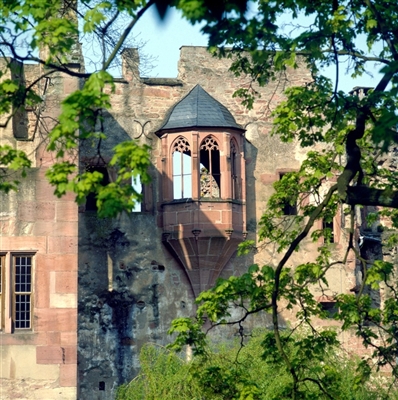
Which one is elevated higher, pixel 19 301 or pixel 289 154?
pixel 289 154

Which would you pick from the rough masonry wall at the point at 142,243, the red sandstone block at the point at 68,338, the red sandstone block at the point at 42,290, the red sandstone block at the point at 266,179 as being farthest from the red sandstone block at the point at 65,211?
the red sandstone block at the point at 266,179

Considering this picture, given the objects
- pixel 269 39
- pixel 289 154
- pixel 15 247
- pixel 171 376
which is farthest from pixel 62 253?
pixel 269 39

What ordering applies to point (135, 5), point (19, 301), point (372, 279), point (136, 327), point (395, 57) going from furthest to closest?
point (136, 327), point (19, 301), point (372, 279), point (395, 57), point (135, 5)

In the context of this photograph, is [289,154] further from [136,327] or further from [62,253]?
[62,253]

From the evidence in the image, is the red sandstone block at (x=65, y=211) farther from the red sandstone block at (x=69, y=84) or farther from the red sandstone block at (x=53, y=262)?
the red sandstone block at (x=69, y=84)

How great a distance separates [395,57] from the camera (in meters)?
15.3

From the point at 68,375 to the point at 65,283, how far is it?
5.67 ft

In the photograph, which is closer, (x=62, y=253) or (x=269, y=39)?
(x=269, y=39)

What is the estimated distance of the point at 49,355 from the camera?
24688 mm

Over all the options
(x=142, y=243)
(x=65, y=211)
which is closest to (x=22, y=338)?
(x=65, y=211)

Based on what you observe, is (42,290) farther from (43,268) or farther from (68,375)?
(68,375)

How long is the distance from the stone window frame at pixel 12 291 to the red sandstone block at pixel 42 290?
11 centimetres

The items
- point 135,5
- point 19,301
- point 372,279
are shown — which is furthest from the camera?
point 19,301

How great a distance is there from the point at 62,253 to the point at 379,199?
35.7 ft
